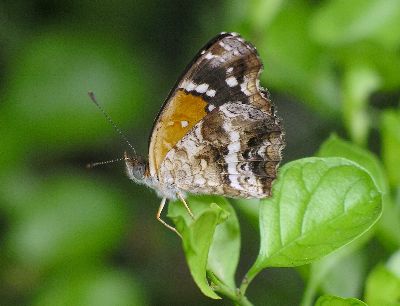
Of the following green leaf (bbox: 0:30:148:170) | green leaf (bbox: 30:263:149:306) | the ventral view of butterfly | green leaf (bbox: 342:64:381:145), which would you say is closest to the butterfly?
the ventral view of butterfly

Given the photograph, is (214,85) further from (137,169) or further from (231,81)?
(137,169)

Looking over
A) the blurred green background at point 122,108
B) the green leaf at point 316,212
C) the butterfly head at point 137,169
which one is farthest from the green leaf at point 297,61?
the green leaf at point 316,212

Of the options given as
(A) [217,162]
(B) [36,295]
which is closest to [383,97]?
(A) [217,162]

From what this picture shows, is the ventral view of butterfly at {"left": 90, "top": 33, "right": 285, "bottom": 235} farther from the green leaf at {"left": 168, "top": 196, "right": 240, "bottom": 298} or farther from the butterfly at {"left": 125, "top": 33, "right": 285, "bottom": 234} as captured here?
the green leaf at {"left": 168, "top": 196, "right": 240, "bottom": 298}

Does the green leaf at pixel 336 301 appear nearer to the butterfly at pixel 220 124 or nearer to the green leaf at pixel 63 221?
the butterfly at pixel 220 124

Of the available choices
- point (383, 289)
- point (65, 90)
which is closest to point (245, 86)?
point (383, 289)
